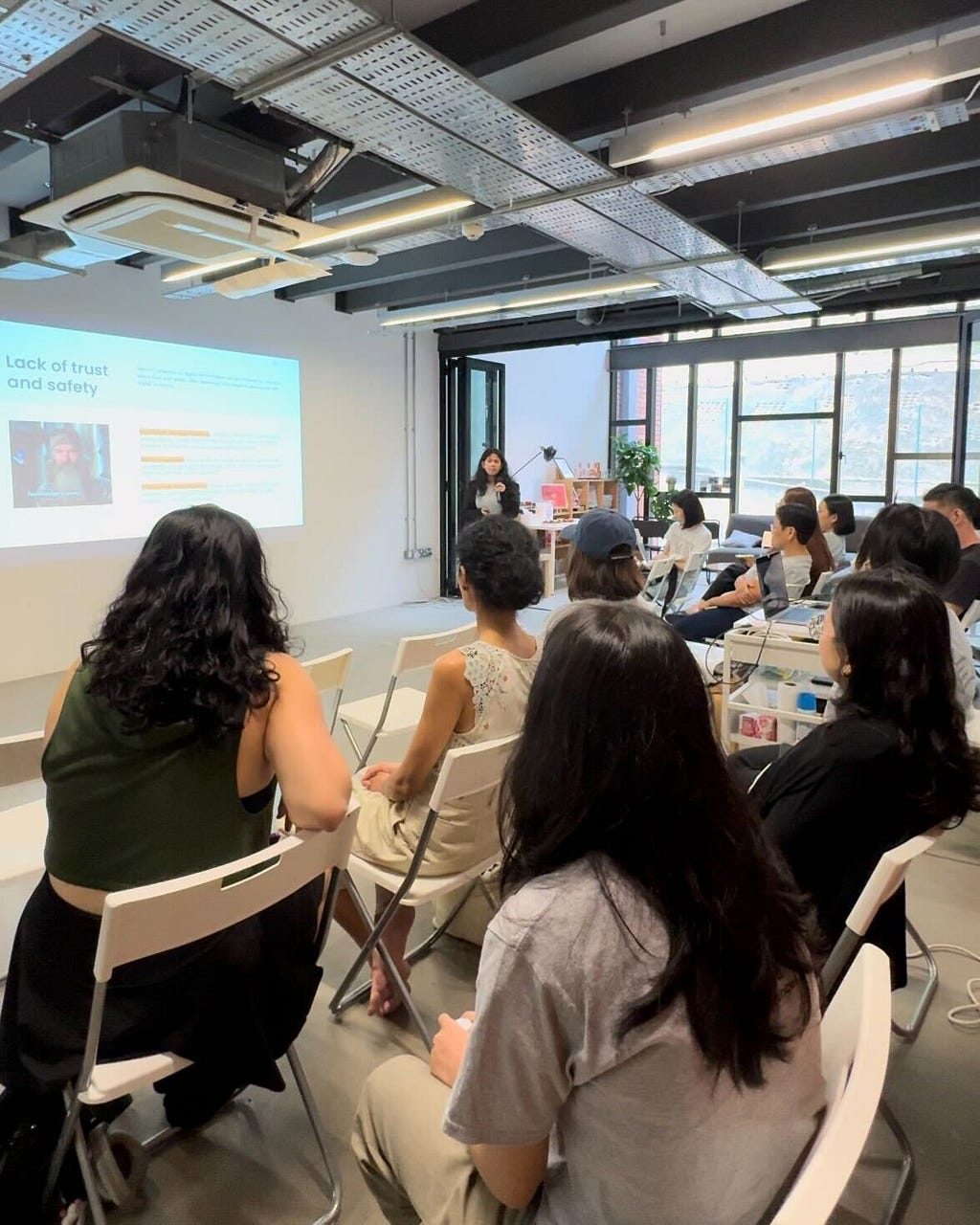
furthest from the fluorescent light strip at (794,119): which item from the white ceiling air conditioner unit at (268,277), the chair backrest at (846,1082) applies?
the chair backrest at (846,1082)

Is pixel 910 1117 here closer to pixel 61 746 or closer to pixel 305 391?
pixel 61 746

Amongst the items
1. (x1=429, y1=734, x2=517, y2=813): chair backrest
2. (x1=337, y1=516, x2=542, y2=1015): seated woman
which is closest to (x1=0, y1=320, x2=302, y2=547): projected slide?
(x1=337, y1=516, x2=542, y2=1015): seated woman

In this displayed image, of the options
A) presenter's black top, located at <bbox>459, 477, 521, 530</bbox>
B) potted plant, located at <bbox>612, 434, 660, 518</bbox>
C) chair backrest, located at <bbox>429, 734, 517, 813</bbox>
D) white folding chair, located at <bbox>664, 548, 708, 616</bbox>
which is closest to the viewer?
chair backrest, located at <bbox>429, 734, 517, 813</bbox>

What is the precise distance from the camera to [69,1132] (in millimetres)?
1288

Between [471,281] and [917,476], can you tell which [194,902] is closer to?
[471,281]

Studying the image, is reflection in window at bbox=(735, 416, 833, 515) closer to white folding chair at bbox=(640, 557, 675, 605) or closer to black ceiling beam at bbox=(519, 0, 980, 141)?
white folding chair at bbox=(640, 557, 675, 605)

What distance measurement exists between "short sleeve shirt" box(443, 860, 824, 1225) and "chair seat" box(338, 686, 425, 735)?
6.48 feet

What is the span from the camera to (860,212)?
190 inches

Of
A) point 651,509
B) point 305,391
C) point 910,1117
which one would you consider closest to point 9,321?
point 305,391

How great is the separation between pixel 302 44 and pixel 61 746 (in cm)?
226

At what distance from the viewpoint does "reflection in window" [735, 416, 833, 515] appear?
1019 centimetres

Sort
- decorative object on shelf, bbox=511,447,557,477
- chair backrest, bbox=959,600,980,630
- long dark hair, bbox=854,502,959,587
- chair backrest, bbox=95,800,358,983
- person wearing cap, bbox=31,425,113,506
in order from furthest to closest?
decorative object on shelf, bbox=511,447,557,477, person wearing cap, bbox=31,425,113,506, chair backrest, bbox=959,600,980,630, long dark hair, bbox=854,502,959,587, chair backrest, bbox=95,800,358,983

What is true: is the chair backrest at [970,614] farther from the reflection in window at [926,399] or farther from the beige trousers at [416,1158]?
the reflection in window at [926,399]

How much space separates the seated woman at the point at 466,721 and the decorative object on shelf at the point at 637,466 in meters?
8.61
